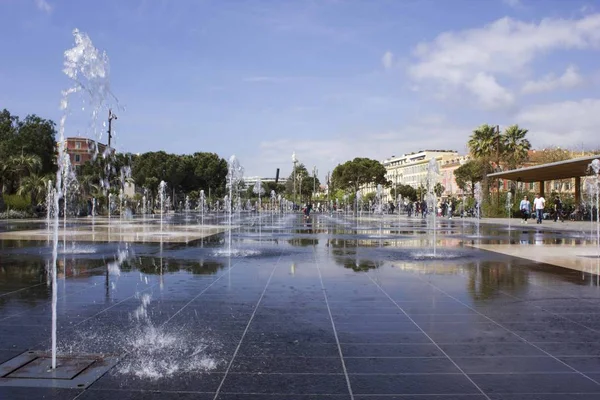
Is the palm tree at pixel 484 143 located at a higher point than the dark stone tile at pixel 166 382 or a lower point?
higher

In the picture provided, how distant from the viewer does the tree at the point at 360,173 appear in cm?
8194

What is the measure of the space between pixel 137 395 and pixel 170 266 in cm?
649

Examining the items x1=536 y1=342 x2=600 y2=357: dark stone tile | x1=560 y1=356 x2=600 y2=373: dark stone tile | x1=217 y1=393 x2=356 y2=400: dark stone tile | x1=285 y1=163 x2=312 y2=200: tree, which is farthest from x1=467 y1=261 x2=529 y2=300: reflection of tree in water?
x1=285 y1=163 x2=312 y2=200: tree

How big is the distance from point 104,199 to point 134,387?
46.5m

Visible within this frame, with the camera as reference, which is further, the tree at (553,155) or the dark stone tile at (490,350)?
the tree at (553,155)

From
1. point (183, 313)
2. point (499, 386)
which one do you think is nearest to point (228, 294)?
point (183, 313)

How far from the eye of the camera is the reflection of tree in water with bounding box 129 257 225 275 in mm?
9172

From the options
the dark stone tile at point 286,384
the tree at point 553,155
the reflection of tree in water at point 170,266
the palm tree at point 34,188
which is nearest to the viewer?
the dark stone tile at point 286,384

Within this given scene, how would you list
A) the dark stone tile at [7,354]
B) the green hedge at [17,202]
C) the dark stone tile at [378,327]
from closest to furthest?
the dark stone tile at [7,354] → the dark stone tile at [378,327] → the green hedge at [17,202]

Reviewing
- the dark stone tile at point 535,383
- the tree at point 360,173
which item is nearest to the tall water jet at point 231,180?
the dark stone tile at point 535,383

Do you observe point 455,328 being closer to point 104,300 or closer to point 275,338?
point 275,338

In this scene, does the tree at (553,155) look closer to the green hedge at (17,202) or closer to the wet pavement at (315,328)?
the green hedge at (17,202)

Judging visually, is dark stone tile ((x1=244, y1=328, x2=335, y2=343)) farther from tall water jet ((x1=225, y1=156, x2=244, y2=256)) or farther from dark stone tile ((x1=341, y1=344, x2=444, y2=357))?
tall water jet ((x1=225, y1=156, x2=244, y2=256))

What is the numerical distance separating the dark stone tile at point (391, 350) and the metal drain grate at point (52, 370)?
1.88 metres
